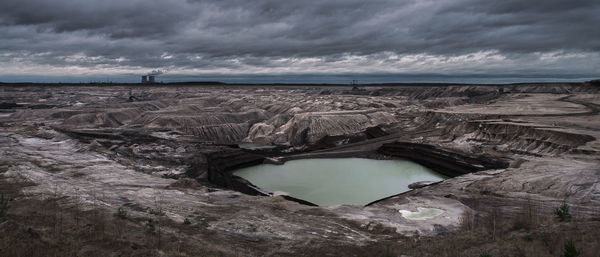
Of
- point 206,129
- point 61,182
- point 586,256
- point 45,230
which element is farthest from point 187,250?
point 206,129

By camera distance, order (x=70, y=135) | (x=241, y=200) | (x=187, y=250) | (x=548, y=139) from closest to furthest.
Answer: (x=187, y=250)
(x=241, y=200)
(x=548, y=139)
(x=70, y=135)

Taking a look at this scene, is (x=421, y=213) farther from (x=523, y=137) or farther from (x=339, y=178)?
(x=523, y=137)

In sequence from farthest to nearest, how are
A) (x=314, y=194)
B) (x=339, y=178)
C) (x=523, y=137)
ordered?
(x=523, y=137) < (x=339, y=178) < (x=314, y=194)

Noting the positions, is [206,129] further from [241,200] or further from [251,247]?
[251,247]

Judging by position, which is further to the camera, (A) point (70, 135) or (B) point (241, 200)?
(A) point (70, 135)

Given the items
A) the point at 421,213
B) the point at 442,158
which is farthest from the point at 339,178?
the point at 421,213

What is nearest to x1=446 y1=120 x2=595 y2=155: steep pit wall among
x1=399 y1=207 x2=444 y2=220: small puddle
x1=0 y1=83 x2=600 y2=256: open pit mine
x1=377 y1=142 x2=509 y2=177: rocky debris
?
x1=0 y1=83 x2=600 y2=256: open pit mine

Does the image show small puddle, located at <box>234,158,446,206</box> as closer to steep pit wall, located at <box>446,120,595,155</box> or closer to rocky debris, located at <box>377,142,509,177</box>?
rocky debris, located at <box>377,142,509,177</box>
